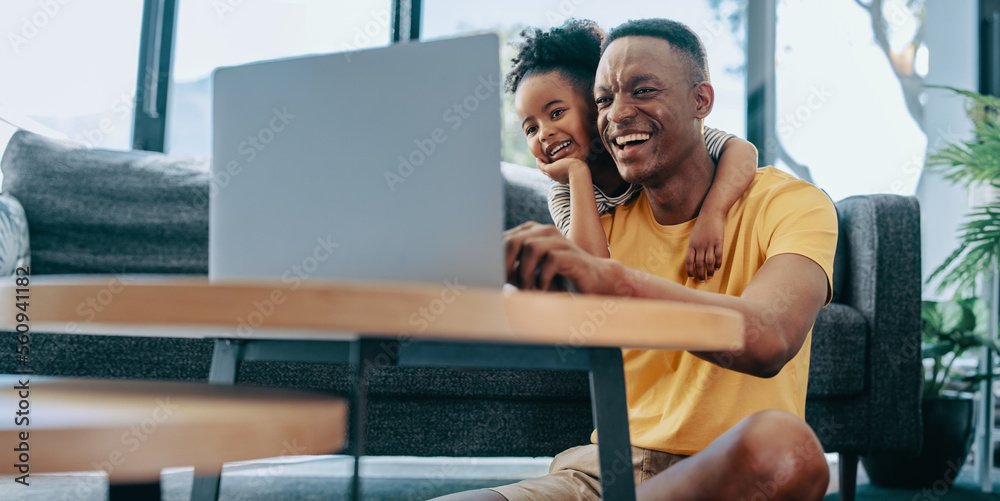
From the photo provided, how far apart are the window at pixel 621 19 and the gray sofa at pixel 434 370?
1096 millimetres

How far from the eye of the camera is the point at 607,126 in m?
1.08

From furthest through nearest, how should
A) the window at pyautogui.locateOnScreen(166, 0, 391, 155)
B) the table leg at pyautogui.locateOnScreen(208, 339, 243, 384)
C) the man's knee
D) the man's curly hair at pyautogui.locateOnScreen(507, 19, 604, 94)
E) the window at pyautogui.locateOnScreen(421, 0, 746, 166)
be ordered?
1. the window at pyautogui.locateOnScreen(421, 0, 746, 166)
2. the window at pyautogui.locateOnScreen(166, 0, 391, 155)
3. the man's curly hair at pyautogui.locateOnScreen(507, 19, 604, 94)
4. the table leg at pyautogui.locateOnScreen(208, 339, 243, 384)
5. the man's knee

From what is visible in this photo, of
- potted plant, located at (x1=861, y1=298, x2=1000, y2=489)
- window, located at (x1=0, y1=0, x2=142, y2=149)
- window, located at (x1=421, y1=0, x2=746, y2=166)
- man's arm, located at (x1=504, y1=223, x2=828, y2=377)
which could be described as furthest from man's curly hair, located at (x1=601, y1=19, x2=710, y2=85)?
window, located at (x1=0, y1=0, x2=142, y2=149)

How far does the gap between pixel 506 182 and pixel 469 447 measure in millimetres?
888

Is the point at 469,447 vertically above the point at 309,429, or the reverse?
the point at 309,429

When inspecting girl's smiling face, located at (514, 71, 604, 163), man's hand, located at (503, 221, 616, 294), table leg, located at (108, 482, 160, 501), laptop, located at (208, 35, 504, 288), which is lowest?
table leg, located at (108, 482, 160, 501)

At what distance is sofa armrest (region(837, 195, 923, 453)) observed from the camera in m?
1.77

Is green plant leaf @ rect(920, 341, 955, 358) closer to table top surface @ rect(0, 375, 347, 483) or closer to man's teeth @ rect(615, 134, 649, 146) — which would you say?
man's teeth @ rect(615, 134, 649, 146)

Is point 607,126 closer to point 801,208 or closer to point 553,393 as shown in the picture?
point 801,208

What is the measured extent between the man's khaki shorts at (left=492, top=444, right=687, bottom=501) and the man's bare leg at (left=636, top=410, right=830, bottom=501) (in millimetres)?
166

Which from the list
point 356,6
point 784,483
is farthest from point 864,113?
point 784,483

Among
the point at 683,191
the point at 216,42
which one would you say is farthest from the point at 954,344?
the point at 216,42

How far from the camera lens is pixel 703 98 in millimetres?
1137

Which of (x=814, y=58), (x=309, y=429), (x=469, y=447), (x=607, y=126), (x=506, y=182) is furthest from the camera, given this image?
(x=814, y=58)
